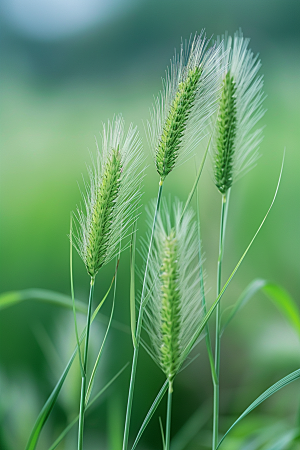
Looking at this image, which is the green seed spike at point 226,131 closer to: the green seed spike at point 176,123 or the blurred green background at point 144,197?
the green seed spike at point 176,123

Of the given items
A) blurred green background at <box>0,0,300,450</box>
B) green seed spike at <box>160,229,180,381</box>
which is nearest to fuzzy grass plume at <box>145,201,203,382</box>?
green seed spike at <box>160,229,180,381</box>

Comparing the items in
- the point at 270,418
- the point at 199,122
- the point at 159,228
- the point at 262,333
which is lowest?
the point at 270,418

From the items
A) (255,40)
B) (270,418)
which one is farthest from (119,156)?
(270,418)

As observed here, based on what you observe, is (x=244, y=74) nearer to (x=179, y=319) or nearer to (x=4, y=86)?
(x=179, y=319)

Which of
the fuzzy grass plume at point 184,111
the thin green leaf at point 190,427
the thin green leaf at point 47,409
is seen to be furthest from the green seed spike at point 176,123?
the thin green leaf at point 190,427

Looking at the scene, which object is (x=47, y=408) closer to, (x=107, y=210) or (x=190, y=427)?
(x=107, y=210)

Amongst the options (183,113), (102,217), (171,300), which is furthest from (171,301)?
(183,113)
